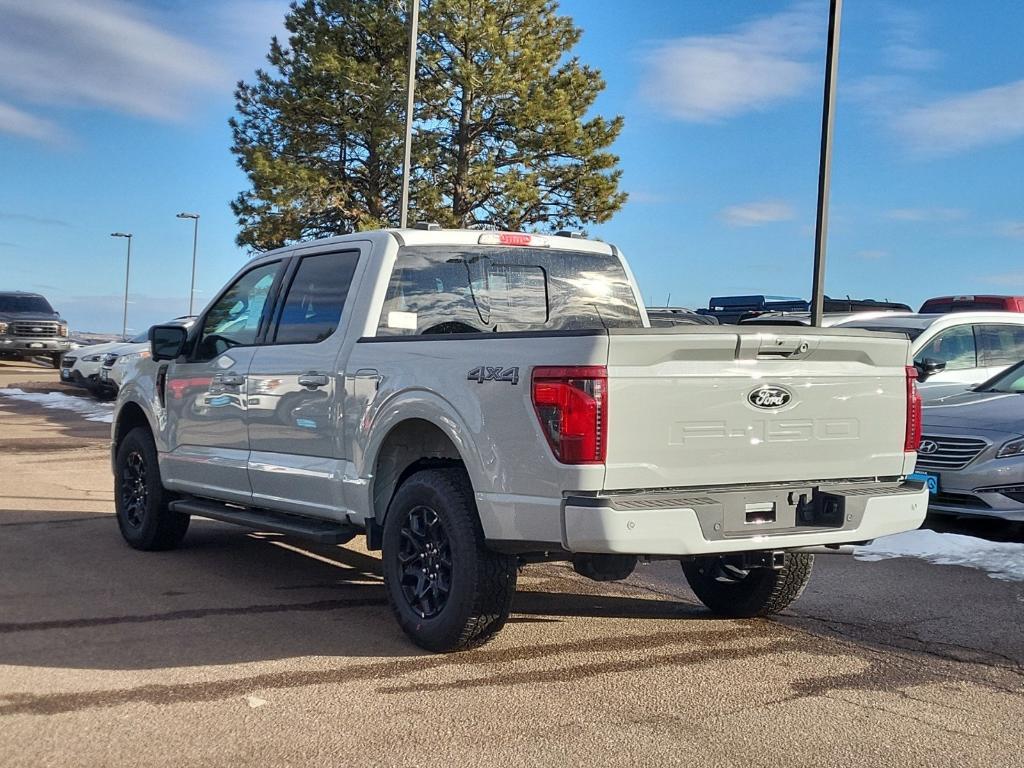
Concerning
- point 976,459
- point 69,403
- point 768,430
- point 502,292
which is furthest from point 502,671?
point 69,403

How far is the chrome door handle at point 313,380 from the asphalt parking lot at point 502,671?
120 cm

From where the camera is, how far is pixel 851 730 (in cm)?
444

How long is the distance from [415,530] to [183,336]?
2858 mm

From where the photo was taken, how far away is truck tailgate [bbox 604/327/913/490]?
187 inches

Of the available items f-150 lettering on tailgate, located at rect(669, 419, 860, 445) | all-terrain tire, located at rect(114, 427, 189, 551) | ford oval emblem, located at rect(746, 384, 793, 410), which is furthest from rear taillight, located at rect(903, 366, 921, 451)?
all-terrain tire, located at rect(114, 427, 189, 551)

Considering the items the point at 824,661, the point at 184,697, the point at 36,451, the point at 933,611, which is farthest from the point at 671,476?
the point at 36,451

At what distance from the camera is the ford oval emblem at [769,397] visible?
16.5ft

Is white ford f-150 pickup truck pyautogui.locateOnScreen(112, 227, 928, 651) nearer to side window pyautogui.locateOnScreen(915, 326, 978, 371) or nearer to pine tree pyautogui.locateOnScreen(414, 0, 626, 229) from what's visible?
side window pyautogui.locateOnScreen(915, 326, 978, 371)

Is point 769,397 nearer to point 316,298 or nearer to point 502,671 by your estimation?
point 502,671

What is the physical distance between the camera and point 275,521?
6520mm

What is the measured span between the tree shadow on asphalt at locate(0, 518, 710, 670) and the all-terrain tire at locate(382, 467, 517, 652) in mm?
225

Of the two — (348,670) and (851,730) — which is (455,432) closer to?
(348,670)

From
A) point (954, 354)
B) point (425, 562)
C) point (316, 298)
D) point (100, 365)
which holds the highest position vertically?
point (954, 354)

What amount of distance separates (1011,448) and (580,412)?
5236 mm
